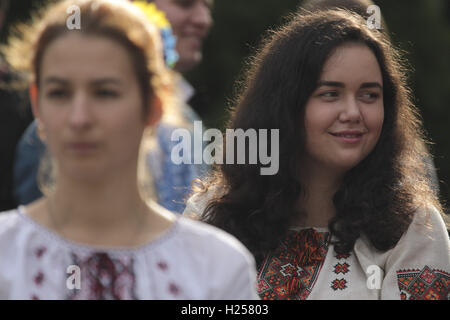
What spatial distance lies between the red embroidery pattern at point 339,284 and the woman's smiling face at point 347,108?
0.42m

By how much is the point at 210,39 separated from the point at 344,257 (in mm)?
4889

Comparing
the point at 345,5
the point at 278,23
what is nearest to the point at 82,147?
the point at 345,5

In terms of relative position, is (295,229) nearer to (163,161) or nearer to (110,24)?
(163,161)

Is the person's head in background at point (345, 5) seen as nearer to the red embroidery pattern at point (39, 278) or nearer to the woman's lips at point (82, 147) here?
the woman's lips at point (82, 147)

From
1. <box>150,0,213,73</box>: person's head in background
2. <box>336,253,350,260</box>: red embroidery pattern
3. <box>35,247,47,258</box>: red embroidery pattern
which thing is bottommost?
<box>336,253,350,260</box>: red embroidery pattern

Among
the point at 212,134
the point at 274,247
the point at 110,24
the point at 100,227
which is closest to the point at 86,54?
the point at 110,24

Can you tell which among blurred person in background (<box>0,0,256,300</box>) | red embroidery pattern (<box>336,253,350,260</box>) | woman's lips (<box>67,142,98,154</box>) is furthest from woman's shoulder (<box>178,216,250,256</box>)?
red embroidery pattern (<box>336,253,350,260</box>)

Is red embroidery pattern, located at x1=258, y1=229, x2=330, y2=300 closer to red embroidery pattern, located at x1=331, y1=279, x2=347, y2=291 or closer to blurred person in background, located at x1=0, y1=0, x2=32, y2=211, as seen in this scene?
red embroidery pattern, located at x1=331, y1=279, x2=347, y2=291

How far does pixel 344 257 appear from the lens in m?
2.93

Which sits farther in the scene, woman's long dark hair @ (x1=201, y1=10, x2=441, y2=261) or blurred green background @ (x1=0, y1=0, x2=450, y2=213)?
blurred green background @ (x1=0, y1=0, x2=450, y2=213)

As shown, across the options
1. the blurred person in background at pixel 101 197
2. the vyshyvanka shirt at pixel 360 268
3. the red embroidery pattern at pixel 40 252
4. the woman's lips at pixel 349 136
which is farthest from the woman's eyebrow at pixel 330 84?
the red embroidery pattern at pixel 40 252

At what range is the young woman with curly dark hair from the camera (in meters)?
2.90

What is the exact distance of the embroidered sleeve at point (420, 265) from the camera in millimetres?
2867

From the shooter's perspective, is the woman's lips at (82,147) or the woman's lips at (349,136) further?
the woman's lips at (349,136)
